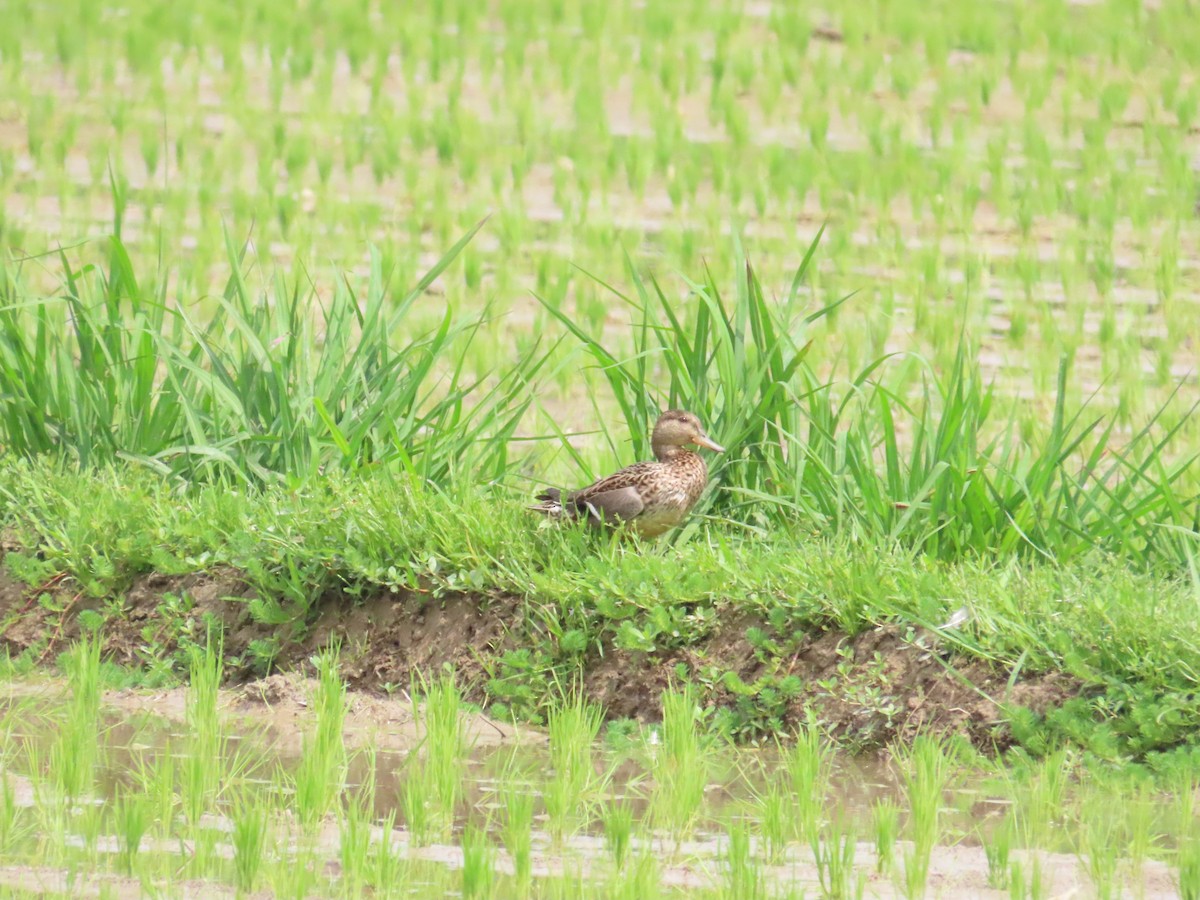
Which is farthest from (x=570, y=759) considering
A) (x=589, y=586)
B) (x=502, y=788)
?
(x=589, y=586)

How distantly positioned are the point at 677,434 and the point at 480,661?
2.75 feet

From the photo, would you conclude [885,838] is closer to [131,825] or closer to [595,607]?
[595,607]

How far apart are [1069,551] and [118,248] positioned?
121 inches

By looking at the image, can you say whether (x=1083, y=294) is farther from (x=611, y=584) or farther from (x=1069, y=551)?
(x=611, y=584)

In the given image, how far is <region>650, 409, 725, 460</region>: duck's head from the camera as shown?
5445mm

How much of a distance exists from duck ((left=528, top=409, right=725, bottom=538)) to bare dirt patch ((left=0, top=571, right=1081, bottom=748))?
319 mm

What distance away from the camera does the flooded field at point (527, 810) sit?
3.88 meters

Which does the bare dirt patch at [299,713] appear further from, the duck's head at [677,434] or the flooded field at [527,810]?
the duck's head at [677,434]

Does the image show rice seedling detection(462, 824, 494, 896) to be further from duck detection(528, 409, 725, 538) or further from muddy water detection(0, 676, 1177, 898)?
duck detection(528, 409, 725, 538)

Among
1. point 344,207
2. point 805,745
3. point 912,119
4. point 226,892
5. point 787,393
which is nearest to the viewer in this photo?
point 226,892

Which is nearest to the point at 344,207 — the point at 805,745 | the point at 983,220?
the point at 983,220

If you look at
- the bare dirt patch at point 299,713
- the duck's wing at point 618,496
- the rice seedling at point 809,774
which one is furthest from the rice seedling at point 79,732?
the rice seedling at point 809,774

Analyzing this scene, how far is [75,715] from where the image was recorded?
468cm

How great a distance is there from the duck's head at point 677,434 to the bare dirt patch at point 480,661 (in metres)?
0.58
